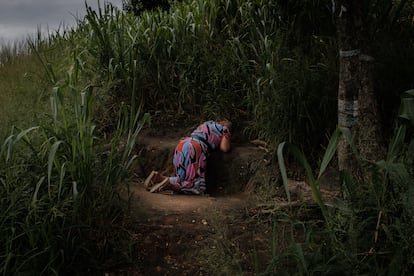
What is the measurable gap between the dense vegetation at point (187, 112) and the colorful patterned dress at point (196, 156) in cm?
31

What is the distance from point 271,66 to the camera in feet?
15.0

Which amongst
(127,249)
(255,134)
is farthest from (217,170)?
(127,249)

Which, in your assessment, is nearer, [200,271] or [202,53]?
[200,271]

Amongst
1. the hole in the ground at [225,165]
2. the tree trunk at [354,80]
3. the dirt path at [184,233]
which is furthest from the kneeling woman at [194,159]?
the tree trunk at [354,80]

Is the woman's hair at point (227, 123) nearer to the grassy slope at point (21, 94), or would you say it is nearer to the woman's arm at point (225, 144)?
the woman's arm at point (225, 144)

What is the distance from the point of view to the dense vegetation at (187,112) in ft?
8.89

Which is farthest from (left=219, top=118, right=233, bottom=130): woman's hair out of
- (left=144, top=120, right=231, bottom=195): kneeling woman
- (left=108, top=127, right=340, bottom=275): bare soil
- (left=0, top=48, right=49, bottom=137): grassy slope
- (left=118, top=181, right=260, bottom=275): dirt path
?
(left=0, top=48, right=49, bottom=137): grassy slope

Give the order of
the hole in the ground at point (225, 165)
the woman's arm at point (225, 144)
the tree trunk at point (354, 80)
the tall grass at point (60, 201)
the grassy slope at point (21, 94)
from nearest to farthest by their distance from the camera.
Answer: the tall grass at point (60, 201) → the tree trunk at point (354, 80) → the grassy slope at point (21, 94) → the hole in the ground at point (225, 165) → the woman's arm at point (225, 144)

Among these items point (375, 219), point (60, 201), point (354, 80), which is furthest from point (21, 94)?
point (375, 219)

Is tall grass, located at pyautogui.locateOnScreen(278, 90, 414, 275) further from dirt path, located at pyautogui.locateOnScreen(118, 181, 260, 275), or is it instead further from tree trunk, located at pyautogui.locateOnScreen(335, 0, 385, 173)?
tree trunk, located at pyautogui.locateOnScreen(335, 0, 385, 173)

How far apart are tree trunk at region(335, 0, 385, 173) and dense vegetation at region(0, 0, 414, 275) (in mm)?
222

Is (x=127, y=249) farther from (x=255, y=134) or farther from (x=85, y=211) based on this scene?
(x=255, y=134)

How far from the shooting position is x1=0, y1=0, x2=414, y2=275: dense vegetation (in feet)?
8.89

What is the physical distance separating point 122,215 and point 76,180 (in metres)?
0.38
